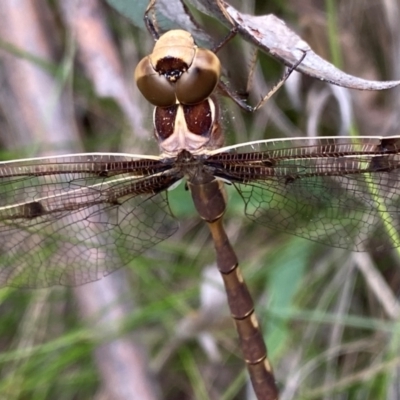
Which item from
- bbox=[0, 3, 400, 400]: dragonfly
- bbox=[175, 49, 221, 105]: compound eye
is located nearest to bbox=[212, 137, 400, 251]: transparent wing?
bbox=[0, 3, 400, 400]: dragonfly

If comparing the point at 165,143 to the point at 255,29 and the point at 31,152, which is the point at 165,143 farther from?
the point at 31,152

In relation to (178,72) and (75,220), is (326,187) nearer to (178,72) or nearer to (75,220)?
(178,72)

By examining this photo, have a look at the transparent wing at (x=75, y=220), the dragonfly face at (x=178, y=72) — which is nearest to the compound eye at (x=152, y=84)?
the dragonfly face at (x=178, y=72)

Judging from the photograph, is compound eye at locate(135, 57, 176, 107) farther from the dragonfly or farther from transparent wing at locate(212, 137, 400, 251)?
transparent wing at locate(212, 137, 400, 251)

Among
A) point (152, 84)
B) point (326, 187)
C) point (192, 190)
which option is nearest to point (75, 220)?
point (192, 190)

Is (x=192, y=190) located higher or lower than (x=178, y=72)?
lower

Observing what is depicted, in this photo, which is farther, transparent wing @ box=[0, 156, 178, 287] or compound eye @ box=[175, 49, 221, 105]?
transparent wing @ box=[0, 156, 178, 287]

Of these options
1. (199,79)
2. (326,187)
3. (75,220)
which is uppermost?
(199,79)

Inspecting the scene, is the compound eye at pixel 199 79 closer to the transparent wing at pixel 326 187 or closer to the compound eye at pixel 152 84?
the compound eye at pixel 152 84
